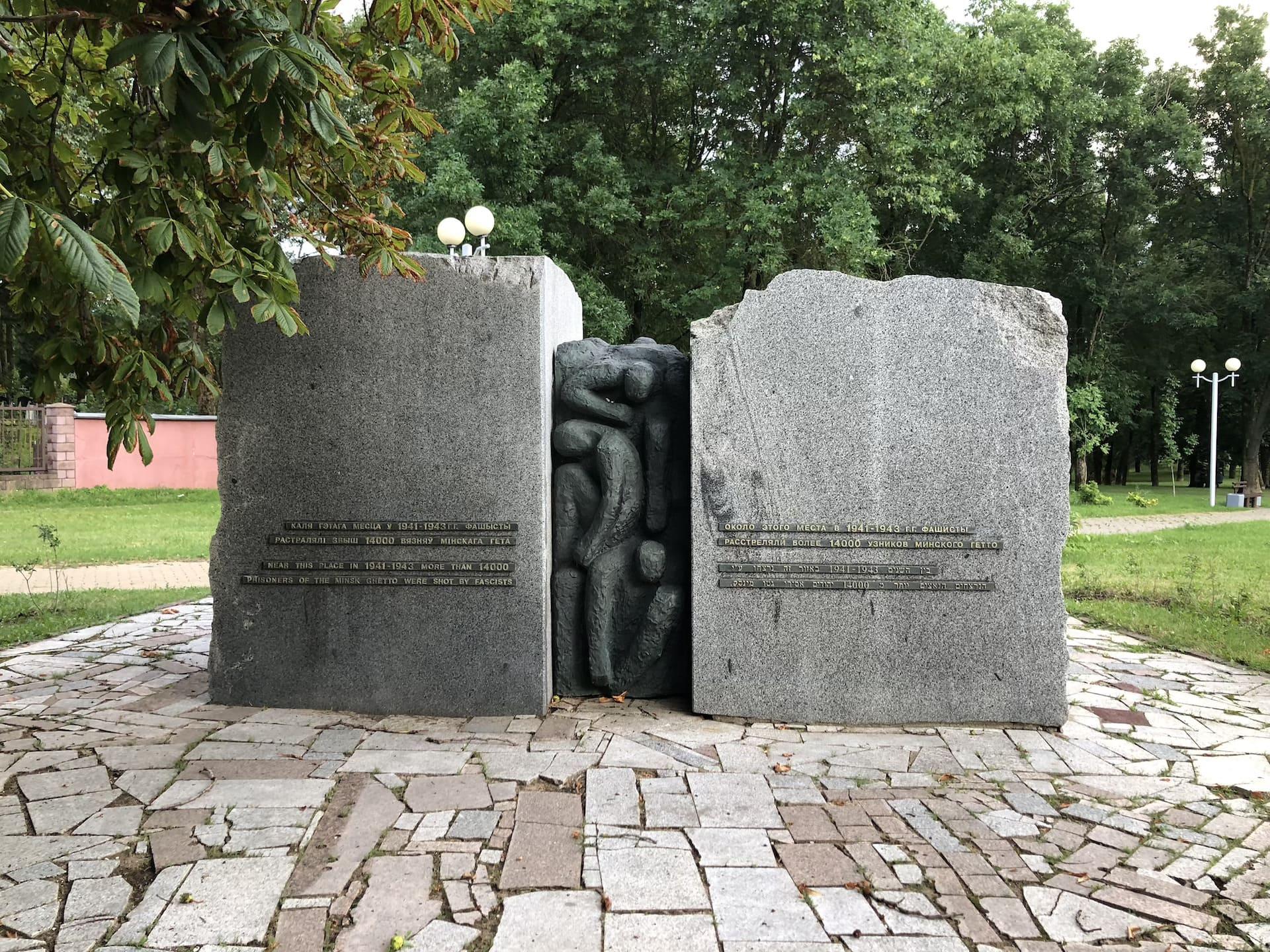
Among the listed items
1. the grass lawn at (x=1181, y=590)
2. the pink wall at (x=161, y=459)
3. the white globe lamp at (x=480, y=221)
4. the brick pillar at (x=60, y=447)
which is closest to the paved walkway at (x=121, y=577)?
the white globe lamp at (x=480, y=221)

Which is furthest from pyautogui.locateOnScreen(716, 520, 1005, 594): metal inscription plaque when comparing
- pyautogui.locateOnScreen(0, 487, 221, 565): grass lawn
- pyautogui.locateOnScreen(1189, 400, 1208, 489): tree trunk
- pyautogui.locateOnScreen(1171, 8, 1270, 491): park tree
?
pyautogui.locateOnScreen(1189, 400, 1208, 489): tree trunk

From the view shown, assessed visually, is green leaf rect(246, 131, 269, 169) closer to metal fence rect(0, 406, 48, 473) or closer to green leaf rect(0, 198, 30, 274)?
green leaf rect(0, 198, 30, 274)

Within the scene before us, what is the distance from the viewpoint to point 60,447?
18.8 metres

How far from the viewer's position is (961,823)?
3.54 m

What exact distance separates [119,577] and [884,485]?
8.42 meters

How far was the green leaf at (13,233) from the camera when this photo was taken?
82.7 inches

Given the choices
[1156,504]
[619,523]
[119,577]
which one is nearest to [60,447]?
[119,577]

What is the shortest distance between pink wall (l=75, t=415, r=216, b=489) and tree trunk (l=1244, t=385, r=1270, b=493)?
24.4 m

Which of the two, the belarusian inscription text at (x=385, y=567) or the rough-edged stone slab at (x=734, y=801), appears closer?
the rough-edged stone slab at (x=734, y=801)

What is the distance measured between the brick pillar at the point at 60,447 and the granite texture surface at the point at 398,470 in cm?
1680

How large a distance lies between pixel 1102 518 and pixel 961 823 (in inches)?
587

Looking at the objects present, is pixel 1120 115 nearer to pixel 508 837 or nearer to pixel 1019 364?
pixel 1019 364

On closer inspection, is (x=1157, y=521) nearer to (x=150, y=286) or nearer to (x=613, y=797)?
(x=613, y=797)

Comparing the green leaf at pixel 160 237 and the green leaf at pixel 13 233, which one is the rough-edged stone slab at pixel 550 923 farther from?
the green leaf at pixel 160 237
